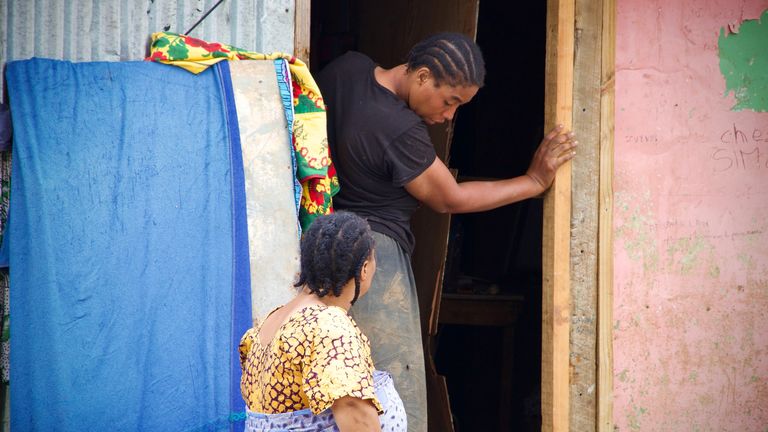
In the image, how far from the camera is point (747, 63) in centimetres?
473

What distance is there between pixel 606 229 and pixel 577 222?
0.16 meters

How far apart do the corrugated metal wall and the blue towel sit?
0.45 feet

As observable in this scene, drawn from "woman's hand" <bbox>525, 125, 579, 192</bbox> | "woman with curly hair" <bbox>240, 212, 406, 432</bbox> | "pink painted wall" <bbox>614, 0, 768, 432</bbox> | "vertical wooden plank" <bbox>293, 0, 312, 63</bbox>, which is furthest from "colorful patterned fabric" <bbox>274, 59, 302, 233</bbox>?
"pink painted wall" <bbox>614, 0, 768, 432</bbox>

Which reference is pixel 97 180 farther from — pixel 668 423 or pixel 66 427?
pixel 668 423

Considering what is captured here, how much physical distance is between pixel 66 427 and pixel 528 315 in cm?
369

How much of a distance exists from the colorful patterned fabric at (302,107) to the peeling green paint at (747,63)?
224cm

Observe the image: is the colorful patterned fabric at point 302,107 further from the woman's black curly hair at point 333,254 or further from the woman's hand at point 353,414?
the woman's hand at point 353,414

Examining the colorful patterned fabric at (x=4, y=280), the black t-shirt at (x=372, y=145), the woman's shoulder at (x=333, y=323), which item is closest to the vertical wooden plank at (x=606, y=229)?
the black t-shirt at (x=372, y=145)

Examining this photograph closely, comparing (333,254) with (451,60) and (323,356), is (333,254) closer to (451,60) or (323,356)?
(323,356)

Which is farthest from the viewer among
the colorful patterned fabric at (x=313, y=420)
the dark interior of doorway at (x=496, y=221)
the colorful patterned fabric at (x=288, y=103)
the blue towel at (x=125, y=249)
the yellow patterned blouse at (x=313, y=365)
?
the dark interior of doorway at (x=496, y=221)

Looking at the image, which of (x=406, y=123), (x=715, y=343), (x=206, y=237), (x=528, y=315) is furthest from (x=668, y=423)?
(x=206, y=237)

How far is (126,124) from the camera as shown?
134 inches

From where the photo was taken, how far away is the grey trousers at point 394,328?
12.2 feet

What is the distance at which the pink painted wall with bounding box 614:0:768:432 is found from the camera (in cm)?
451
